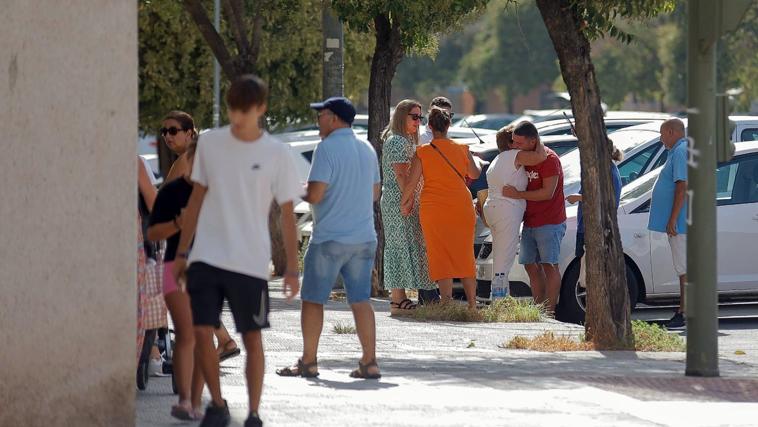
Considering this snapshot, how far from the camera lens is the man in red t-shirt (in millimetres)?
14422

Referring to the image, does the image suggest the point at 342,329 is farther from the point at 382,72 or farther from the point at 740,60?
the point at 740,60

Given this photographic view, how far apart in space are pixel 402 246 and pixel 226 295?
6724mm

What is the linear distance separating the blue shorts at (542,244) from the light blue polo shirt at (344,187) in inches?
189

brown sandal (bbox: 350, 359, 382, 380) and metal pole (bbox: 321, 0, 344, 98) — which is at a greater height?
metal pole (bbox: 321, 0, 344, 98)

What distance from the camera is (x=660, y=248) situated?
14828 millimetres

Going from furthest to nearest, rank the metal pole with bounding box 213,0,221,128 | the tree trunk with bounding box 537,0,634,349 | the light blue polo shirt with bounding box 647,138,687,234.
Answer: the metal pole with bounding box 213,0,221,128
the light blue polo shirt with bounding box 647,138,687,234
the tree trunk with bounding box 537,0,634,349

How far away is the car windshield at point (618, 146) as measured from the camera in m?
16.0

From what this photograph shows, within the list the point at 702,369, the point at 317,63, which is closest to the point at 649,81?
the point at 317,63

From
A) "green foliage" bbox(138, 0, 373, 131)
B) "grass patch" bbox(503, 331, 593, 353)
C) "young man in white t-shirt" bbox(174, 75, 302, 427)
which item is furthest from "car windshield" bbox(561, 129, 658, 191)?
"green foliage" bbox(138, 0, 373, 131)

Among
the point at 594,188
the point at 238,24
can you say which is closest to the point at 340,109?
the point at 594,188

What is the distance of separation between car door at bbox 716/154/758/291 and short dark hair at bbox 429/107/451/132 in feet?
9.44

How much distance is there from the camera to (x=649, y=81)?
6488cm

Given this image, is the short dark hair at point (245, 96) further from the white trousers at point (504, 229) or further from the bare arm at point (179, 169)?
the white trousers at point (504, 229)

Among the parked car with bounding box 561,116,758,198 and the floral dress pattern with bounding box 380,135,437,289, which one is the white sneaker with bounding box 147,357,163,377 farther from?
the parked car with bounding box 561,116,758,198
